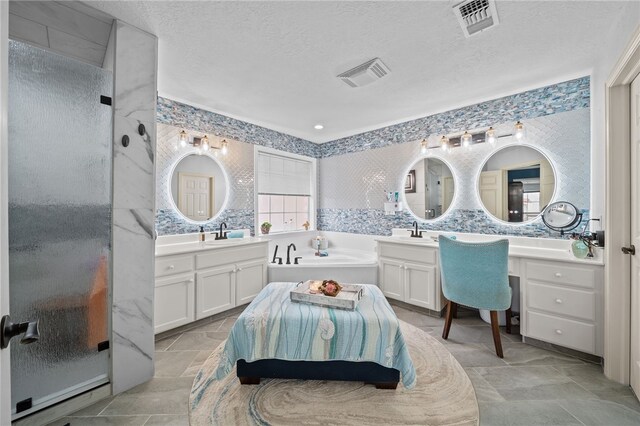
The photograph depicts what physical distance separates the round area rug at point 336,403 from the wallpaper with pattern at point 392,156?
2.03 meters

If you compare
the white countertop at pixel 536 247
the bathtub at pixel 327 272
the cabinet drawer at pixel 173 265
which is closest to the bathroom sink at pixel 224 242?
the cabinet drawer at pixel 173 265

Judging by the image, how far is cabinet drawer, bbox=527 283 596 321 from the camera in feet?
7.01

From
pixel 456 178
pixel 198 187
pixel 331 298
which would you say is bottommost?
pixel 331 298

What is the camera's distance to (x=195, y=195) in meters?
3.38

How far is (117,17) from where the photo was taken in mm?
1858

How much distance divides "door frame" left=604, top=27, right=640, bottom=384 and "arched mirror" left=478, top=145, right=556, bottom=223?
38.5 inches

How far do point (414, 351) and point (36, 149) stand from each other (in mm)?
3158

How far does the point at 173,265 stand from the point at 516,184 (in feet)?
12.9

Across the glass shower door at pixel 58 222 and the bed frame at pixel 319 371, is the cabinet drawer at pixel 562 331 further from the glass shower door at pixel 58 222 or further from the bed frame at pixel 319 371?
the glass shower door at pixel 58 222

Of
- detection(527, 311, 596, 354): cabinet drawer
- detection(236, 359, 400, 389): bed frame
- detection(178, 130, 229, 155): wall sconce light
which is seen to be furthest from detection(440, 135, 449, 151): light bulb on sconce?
detection(178, 130, 229, 155): wall sconce light

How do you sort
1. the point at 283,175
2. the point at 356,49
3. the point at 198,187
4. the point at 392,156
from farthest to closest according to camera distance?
the point at 283,175, the point at 392,156, the point at 198,187, the point at 356,49

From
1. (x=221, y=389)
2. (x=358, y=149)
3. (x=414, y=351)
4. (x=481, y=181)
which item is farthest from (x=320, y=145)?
(x=221, y=389)

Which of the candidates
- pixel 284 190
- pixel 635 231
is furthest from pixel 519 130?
pixel 284 190

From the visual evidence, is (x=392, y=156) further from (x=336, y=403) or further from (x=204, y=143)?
(x=336, y=403)
